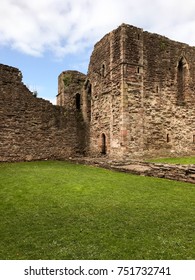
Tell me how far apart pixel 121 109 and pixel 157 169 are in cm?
546

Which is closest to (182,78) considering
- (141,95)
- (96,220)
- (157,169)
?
(141,95)

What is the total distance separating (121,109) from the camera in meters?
15.3

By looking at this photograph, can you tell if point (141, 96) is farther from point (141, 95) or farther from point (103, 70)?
point (103, 70)

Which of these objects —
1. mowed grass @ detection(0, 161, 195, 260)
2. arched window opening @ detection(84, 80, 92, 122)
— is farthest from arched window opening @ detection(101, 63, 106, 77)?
mowed grass @ detection(0, 161, 195, 260)

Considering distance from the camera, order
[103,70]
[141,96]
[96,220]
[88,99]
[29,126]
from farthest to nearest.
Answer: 1. [88,99]
2. [103,70]
3. [29,126]
4. [141,96]
5. [96,220]

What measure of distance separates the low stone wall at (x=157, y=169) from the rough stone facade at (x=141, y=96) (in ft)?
6.81

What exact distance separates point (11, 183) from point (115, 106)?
8767 millimetres

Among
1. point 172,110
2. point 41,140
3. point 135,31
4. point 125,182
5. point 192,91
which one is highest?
point 135,31

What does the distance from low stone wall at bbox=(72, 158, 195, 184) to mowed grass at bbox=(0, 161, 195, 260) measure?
804mm

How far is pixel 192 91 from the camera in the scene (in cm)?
1811

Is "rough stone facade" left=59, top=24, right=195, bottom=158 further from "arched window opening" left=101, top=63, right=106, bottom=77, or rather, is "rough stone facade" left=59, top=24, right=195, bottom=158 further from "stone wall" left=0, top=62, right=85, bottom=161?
"stone wall" left=0, top=62, right=85, bottom=161

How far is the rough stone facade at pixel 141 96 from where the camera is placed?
15.4 metres
